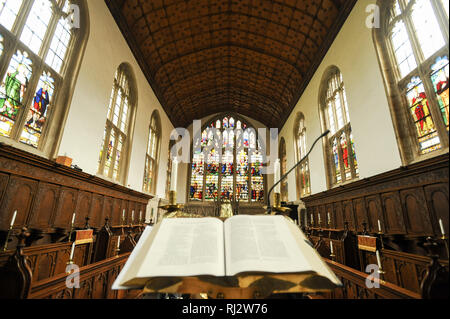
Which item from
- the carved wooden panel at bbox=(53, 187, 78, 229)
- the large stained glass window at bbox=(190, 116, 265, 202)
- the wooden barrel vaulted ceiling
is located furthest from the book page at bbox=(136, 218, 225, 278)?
→ the large stained glass window at bbox=(190, 116, 265, 202)

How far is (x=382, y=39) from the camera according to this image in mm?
5137

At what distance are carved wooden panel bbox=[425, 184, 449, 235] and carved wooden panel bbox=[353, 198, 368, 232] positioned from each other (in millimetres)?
1747

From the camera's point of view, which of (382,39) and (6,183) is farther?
(382,39)

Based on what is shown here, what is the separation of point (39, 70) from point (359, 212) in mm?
7982

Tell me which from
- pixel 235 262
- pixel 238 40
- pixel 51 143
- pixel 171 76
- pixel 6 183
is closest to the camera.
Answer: pixel 235 262

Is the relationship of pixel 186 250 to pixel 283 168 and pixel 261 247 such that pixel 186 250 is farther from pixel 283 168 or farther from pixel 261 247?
pixel 283 168

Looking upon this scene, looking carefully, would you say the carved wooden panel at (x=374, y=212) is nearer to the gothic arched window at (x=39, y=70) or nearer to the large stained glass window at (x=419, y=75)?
the large stained glass window at (x=419, y=75)

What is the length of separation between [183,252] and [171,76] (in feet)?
34.5

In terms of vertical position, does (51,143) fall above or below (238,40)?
below

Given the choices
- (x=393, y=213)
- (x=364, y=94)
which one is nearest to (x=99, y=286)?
(x=393, y=213)

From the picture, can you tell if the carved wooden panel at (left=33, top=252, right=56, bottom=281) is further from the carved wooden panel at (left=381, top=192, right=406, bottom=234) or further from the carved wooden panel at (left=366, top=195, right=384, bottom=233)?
the carved wooden panel at (left=366, top=195, right=384, bottom=233)

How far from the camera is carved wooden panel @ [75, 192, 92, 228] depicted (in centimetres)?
493

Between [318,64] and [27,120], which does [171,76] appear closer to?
[318,64]

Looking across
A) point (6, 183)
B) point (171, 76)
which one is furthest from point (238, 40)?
point (6, 183)
